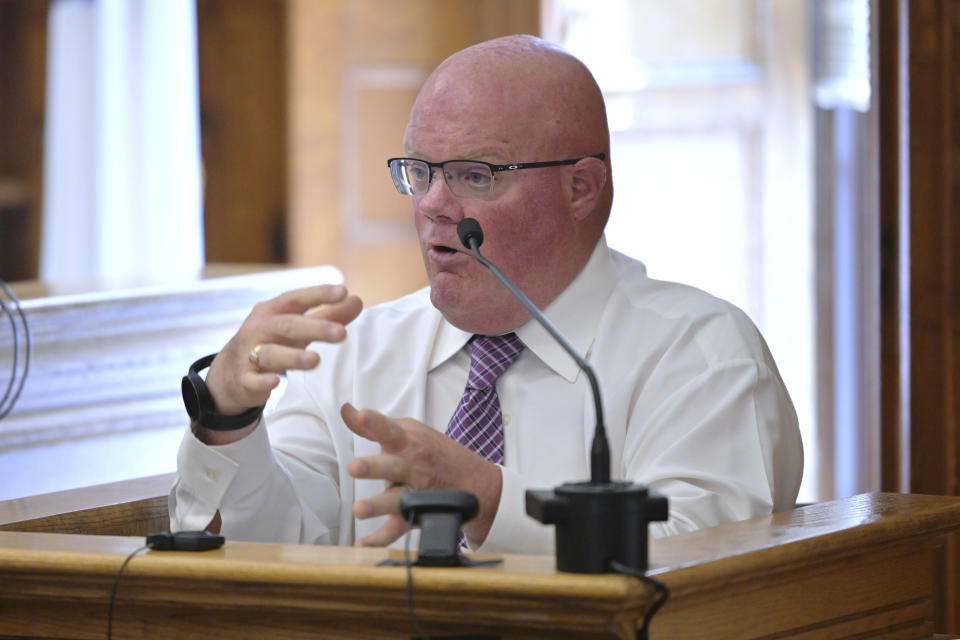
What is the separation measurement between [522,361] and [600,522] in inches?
30.2

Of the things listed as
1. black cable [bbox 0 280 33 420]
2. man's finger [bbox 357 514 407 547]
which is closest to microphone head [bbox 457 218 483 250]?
man's finger [bbox 357 514 407 547]

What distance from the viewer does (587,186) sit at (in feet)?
6.15

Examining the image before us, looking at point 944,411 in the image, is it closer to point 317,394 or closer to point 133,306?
point 317,394

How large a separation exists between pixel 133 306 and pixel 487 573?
1.68m

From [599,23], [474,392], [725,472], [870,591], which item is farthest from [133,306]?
[599,23]

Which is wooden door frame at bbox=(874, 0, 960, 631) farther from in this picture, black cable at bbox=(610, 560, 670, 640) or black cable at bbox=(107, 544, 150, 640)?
black cable at bbox=(107, 544, 150, 640)

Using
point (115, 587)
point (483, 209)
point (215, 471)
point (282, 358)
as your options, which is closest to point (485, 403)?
point (483, 209)

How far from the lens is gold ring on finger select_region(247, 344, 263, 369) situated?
4.70 ft

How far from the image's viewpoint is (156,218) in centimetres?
473

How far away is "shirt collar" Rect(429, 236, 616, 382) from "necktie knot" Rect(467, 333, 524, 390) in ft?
0.06

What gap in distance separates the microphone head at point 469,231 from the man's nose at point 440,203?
0.14 metres

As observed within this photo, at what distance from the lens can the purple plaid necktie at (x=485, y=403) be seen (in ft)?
5.91

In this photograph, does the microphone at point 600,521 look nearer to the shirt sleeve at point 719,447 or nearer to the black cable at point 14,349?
the shirt sleeve at point 719,447

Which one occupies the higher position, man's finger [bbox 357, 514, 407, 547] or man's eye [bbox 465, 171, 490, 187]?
man's eye [bbox 465, 171, 490, 187]
